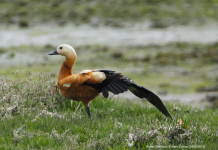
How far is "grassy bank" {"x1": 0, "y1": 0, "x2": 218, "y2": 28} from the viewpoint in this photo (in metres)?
15.6

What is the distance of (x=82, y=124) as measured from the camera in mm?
4770

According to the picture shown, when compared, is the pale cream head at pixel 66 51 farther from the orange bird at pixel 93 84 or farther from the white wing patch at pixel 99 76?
the white wing patch at pixel 99 76

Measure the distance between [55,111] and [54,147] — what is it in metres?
1.63

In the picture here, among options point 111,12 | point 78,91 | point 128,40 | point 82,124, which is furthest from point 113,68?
point 111,12

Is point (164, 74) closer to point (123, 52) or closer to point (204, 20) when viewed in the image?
point (123, 52)

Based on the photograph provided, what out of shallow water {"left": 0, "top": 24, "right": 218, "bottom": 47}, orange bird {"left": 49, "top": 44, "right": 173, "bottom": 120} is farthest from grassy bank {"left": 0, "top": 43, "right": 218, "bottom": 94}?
orange bird {"left": 49, "top": 44, "right": 173, "bottom": 120}

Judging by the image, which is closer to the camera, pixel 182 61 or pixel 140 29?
pixel 182 61

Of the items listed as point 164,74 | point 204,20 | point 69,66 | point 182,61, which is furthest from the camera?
point 204,20

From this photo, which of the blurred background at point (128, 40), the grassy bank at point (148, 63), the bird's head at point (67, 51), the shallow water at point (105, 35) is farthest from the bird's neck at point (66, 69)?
the shallow water at point (105, 35)

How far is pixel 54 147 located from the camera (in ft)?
13.1

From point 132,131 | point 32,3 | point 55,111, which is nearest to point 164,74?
point 55,111

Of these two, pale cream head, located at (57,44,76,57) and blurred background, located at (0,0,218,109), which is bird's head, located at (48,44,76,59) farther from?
blurred background, located at (0,0,218,109)

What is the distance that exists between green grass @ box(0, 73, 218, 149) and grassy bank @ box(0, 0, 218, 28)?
10.0 meters

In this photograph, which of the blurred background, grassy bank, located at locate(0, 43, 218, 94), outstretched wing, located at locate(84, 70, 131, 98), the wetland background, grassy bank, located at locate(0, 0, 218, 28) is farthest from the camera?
grassy bank, located at locate(0, 0, 218, 28)
